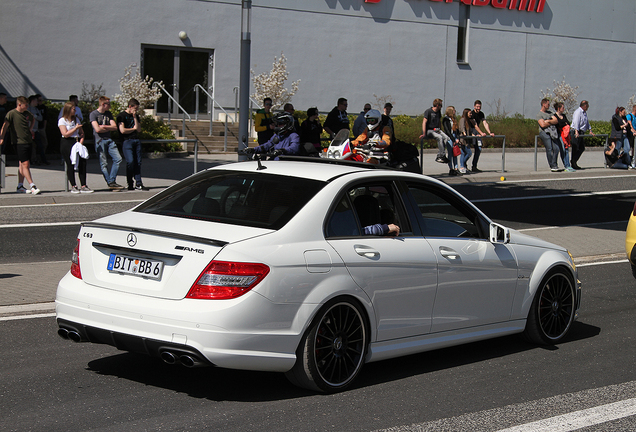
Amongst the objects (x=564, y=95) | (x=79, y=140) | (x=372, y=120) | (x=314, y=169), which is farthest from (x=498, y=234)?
(x=564, y=95)

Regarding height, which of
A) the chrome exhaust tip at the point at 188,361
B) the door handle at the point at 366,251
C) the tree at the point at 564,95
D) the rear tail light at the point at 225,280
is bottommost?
the chrome exhaust tip at the point at 188,361

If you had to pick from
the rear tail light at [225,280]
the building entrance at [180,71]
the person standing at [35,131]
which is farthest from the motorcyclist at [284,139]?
the building entrance at [180,71]

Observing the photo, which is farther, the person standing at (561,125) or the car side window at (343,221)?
the person standing at (561,125)

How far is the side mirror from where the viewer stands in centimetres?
657

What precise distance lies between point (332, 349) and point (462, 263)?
1.36 m

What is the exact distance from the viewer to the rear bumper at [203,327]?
504 cm

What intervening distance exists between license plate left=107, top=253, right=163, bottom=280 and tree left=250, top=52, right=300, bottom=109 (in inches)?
1032

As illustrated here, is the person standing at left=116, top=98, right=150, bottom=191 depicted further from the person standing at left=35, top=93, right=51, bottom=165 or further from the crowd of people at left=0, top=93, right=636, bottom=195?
the person standing at left=35, top=93, right=51, bottom=165

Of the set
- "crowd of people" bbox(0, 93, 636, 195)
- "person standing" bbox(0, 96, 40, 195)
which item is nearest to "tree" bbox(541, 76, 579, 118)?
"crowd of people" bbox(0, 93, 636, 195)

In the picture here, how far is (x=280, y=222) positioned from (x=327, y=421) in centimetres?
129

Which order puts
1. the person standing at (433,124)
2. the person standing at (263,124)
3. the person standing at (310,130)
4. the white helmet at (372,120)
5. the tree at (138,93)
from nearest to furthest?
the white helmet at (372,120), the person standing at (263,124), the person standing at (310,130), the person standing at (433,124), the tree at (138,93)

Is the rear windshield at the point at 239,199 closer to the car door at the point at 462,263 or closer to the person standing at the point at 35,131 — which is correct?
the car door at the point at 462,263

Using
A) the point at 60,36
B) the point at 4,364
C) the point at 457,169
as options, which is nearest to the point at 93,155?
the point at 60,36

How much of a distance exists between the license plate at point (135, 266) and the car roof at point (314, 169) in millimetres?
1254
